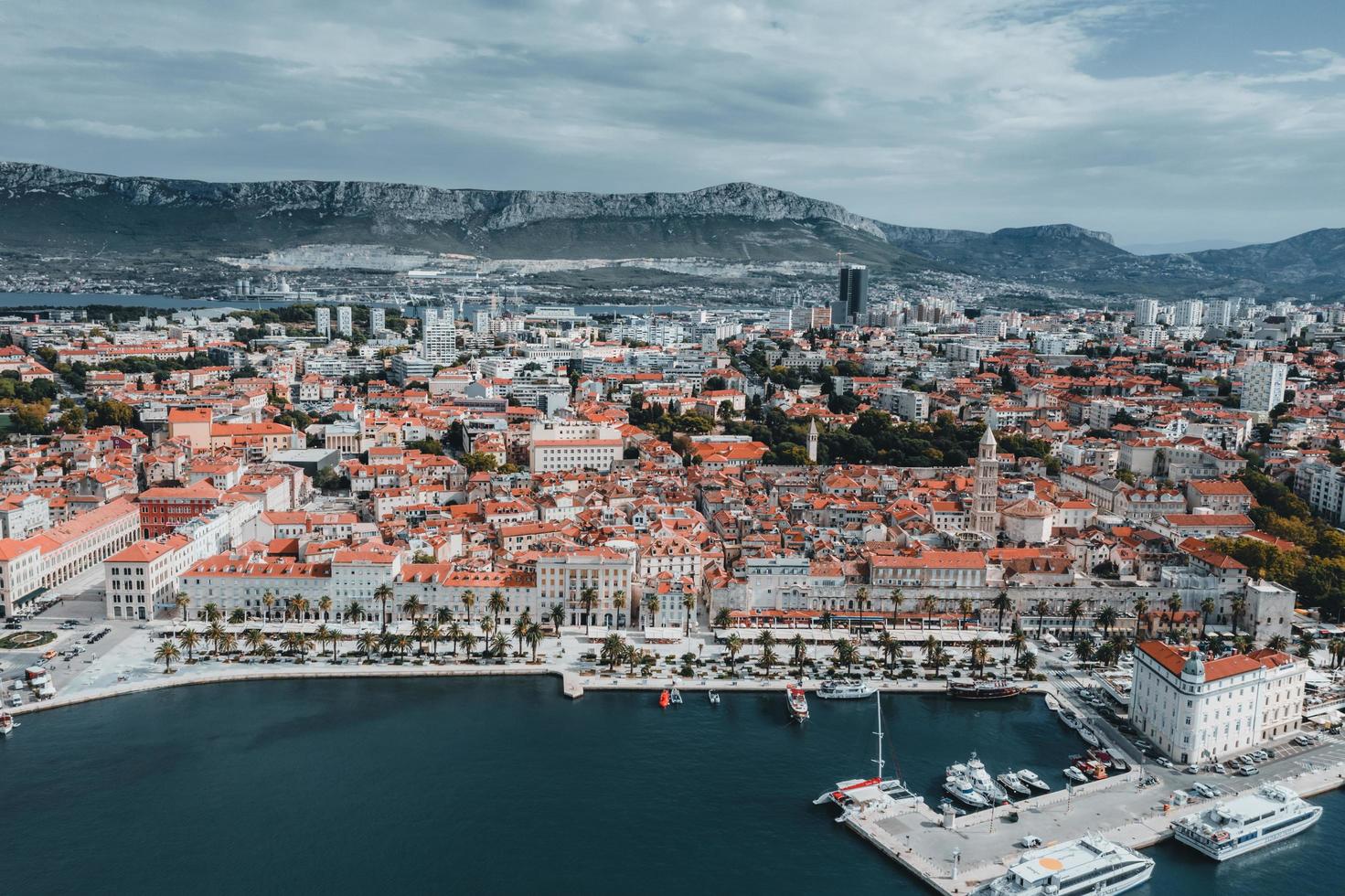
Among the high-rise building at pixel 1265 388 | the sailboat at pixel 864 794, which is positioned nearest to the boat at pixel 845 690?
the sailboat at pixel 864 794

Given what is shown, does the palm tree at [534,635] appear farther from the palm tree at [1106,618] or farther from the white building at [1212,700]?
the palm tree at [1106,618]

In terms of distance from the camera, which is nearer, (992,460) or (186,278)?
(992,460)

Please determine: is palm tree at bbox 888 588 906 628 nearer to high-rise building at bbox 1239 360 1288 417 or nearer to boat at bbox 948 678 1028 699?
boat at bbox 948 678 1028 699

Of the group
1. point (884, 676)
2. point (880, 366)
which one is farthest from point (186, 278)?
point (884, 676)

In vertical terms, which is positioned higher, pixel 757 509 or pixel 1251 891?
pixel 757 509

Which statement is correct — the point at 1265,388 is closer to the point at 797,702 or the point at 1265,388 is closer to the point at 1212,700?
the point at 1212,700

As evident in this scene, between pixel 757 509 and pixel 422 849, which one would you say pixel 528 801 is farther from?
pixel 757 509

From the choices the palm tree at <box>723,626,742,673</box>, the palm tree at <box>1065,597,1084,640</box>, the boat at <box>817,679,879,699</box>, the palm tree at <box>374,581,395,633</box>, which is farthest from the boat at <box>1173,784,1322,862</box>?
the palm tree at <box>374,581,395,633</box>
